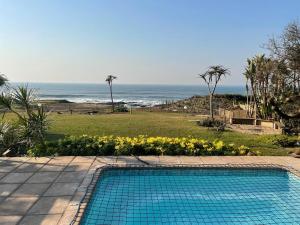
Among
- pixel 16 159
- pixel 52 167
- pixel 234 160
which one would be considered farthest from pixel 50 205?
pixel 234 160

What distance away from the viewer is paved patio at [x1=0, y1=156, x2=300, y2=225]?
5.74m

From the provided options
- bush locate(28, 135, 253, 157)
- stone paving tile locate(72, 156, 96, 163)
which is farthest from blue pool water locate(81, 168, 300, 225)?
bush locate(28, 135, 253, 157)

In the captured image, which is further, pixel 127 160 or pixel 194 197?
pixel 127 160

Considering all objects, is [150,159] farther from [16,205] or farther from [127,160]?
[16,205]

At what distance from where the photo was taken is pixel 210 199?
7.83m

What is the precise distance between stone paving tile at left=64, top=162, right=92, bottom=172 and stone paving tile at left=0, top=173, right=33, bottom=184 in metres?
0.94

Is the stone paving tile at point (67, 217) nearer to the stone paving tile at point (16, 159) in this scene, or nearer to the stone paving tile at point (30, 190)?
the stone paving tile at point (30, 190)

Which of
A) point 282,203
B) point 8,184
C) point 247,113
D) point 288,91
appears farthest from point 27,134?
point 247,113

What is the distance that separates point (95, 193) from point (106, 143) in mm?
3482

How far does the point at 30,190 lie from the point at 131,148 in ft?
12.9

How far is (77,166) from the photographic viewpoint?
8820mm

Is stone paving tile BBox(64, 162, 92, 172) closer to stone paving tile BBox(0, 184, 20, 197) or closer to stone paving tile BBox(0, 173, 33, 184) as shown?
stone paving tile BBox(0, 173, 33, 184)

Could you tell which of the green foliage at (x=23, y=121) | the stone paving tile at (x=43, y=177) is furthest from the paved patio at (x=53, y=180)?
the green foliage at (x=23, y=121)

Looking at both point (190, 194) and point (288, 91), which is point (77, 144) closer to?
point (190, 194)
